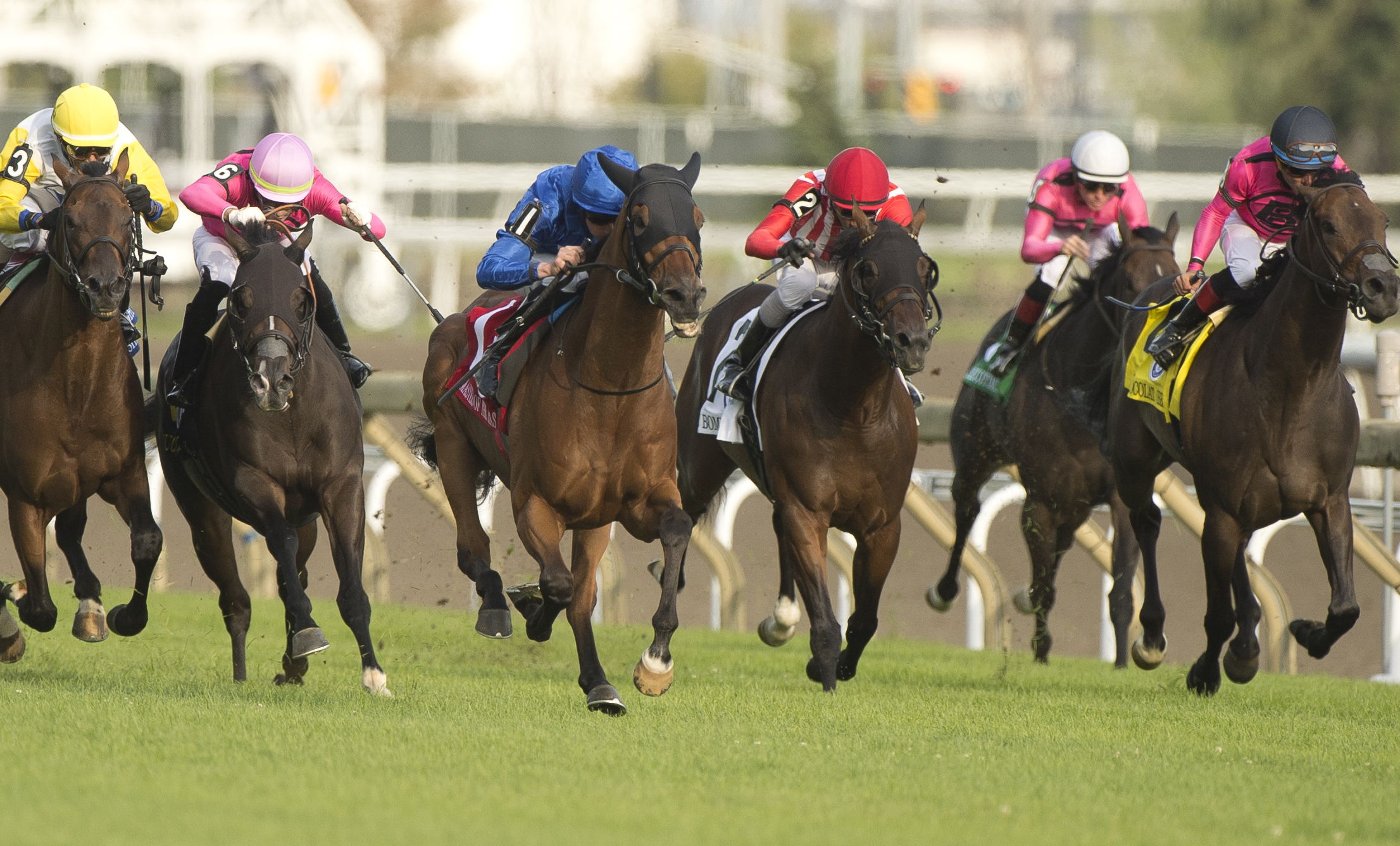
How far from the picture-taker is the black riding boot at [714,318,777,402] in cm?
780

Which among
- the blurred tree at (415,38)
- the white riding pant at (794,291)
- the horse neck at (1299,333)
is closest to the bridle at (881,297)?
the white riding pant at (794,291)

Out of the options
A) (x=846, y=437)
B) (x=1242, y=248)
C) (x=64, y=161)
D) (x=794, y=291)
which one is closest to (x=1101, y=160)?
(x=1242, y=248)

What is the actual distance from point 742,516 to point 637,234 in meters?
7.79

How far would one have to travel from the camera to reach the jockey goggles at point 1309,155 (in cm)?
707

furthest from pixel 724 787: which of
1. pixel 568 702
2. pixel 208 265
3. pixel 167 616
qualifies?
pixel 167 616

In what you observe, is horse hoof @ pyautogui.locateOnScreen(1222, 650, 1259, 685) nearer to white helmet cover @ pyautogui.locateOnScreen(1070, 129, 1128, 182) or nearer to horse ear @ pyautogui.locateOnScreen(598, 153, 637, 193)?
horse ear @ pyautogui.locateOnScreen(598, 153, 637, 193)

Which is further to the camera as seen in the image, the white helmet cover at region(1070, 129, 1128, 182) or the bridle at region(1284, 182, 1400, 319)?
the white helmet cover at region(1070, 129, 1128, 182)

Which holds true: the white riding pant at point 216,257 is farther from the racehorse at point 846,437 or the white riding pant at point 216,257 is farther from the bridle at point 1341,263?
the bridle at point 1341,263

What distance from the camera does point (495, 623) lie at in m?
7.14

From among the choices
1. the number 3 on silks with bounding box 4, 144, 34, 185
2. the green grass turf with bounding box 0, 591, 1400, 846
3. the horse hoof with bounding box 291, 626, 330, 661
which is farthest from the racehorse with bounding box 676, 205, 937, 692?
the number 3 on silks with bounding box 4, 144, 34, 185

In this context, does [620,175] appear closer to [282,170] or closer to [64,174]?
[282,170]

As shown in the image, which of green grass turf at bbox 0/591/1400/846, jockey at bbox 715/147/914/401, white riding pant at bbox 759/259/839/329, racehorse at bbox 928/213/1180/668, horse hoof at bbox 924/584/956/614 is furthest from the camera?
horse hoof at bbox 924/584/956/614

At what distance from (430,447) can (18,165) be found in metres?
2.19

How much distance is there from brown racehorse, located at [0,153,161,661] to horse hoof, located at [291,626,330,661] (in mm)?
795
